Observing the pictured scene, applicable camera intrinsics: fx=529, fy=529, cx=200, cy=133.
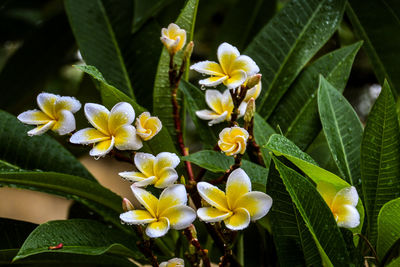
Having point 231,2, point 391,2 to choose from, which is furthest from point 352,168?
point 231,2

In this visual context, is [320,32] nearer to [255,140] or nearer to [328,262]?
[255,140]

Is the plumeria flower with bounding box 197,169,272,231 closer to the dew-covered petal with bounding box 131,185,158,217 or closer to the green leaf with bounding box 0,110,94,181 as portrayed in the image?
the dew-covered petal with bounding box 131,185,158,217

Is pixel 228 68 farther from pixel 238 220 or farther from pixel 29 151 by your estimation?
pixel 29 151

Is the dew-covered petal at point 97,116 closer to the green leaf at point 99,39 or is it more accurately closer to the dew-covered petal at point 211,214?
the dew-covered petal at point 211,214

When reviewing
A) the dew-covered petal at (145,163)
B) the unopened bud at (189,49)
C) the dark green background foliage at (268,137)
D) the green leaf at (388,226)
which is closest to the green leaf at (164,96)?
the dark green background foliage at (268,137)

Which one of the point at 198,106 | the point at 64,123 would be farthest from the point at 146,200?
the point at 198,106

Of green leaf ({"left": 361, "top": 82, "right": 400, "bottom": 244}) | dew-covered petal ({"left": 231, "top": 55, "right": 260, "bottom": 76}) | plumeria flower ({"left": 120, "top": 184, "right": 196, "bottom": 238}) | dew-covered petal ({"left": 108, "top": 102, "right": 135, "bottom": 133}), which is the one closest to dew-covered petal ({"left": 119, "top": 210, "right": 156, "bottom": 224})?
plumeria flower ({"left": 120, "top": 184, "right": 196, "bottom": 238})
